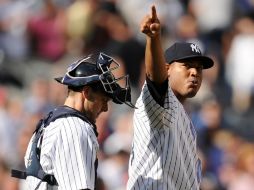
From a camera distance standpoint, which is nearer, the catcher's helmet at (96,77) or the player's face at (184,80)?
the catcher's helmet at (96,77)

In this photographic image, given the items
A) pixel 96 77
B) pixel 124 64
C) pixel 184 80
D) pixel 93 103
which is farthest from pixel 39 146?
pixel 124 64

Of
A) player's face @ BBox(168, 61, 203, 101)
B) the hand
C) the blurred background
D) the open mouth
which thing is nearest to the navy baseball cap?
player's face @ BBox(168, 61, 203, 101)

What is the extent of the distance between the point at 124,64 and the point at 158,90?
24.9ft

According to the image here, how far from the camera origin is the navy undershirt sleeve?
5645mm

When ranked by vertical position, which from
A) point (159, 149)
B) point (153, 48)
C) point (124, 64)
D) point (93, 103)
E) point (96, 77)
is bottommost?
point (159, 149)

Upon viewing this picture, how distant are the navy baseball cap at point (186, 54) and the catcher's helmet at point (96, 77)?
0.46m

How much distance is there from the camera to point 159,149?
5887mm

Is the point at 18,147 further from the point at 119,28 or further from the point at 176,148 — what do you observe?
the point at 176,148

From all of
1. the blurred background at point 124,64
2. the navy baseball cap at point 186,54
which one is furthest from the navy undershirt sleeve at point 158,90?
the blurred background at point 124,64

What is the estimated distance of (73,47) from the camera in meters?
14.2

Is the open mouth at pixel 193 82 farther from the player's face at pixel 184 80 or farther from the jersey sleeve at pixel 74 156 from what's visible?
the jersey sleeve at pixel 74 156

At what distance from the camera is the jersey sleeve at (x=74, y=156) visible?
17.9 feet

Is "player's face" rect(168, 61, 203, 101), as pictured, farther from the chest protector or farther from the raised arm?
the chest protector

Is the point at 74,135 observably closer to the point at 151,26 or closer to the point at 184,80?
the point at 151,26
